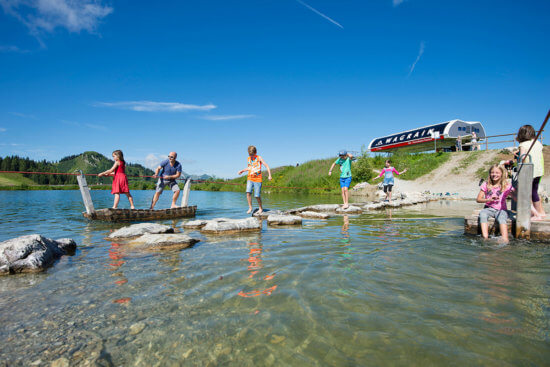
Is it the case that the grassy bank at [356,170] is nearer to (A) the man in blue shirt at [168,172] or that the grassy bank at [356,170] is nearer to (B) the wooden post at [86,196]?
(A) the man in blue shirt at [168,172]

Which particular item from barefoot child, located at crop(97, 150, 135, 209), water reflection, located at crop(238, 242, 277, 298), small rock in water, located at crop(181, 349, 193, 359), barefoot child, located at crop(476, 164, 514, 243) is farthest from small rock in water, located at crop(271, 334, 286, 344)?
barefoot child, located at crop(97, 150, 135, 209)

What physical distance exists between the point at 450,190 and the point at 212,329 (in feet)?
94.8

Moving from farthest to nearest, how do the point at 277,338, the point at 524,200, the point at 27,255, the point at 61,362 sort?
the point at 524,200, the point at 27,255, the point at 277,338, the point at 61,362

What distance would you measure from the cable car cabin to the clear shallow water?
115 feet

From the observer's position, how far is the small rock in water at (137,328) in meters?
2.29

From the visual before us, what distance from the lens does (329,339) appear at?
2.14m

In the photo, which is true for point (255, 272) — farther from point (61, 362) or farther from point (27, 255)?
point (27, 255)

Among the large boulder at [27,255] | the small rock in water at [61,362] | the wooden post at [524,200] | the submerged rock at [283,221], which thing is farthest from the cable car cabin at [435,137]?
the small rock in water at [61,362]

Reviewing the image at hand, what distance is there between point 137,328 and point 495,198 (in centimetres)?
703

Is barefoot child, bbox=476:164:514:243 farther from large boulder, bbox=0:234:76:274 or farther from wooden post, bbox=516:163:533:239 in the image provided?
large boulder, bbox=0:234:76:274

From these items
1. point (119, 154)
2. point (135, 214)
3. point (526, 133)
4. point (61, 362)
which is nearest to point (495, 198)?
point (526, 133)

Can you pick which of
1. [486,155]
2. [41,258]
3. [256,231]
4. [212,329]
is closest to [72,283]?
[41,258]

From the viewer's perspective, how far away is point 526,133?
18.7 feet

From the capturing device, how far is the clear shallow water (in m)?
1.99
